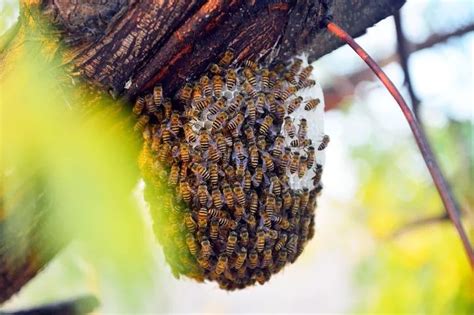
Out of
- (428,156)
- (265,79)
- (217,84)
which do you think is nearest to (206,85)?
(217,84)

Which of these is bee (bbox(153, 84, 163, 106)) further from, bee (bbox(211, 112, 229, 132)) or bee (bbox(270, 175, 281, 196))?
bee (bbox(270, 175, 281, 196))

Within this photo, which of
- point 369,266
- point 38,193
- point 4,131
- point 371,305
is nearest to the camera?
point 4,131

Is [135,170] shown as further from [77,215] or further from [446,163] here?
[446,163]

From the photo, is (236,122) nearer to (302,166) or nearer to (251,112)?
(251,112)

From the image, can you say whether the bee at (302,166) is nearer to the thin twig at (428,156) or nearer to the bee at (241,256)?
the bee at (241,256)

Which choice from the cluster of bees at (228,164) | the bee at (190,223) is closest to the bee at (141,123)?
the cluster of bees at (228,164)

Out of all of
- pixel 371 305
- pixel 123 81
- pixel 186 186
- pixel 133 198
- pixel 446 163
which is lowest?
pixel 371 305

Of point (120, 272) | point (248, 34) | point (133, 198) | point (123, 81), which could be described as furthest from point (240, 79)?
point (120, 272)
